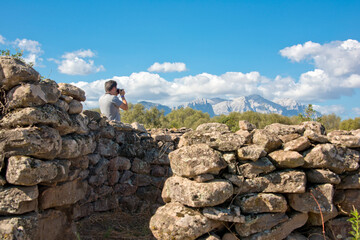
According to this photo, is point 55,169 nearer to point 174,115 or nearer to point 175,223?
point 175,223

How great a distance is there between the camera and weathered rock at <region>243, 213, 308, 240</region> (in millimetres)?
3508

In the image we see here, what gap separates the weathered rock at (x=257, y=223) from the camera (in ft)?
11.4

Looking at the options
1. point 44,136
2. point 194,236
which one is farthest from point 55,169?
point 194,236

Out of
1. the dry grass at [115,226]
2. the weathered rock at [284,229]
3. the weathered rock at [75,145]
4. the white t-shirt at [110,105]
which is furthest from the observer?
the white t-shirt at [110,105]

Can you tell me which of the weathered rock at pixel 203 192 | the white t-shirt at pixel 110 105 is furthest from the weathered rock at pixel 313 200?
the white t-shirt at pixel 110 105

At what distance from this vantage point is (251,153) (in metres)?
3.63

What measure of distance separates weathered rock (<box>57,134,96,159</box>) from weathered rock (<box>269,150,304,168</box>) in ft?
9.47

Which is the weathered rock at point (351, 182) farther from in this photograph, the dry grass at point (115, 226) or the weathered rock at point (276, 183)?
the dry grass at point (115, 226)

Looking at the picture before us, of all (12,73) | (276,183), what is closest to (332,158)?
(276,183)

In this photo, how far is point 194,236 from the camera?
3.29 metres

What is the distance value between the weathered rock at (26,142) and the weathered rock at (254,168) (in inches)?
97.7

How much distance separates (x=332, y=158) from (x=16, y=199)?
3918mm

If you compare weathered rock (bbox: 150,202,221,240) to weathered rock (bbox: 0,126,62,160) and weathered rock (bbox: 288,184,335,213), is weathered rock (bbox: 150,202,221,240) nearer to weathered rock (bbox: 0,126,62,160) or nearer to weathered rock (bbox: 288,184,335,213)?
weathered rock (bbox: 288,184,335,213)

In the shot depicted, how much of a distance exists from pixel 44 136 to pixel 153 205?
3.35 m
